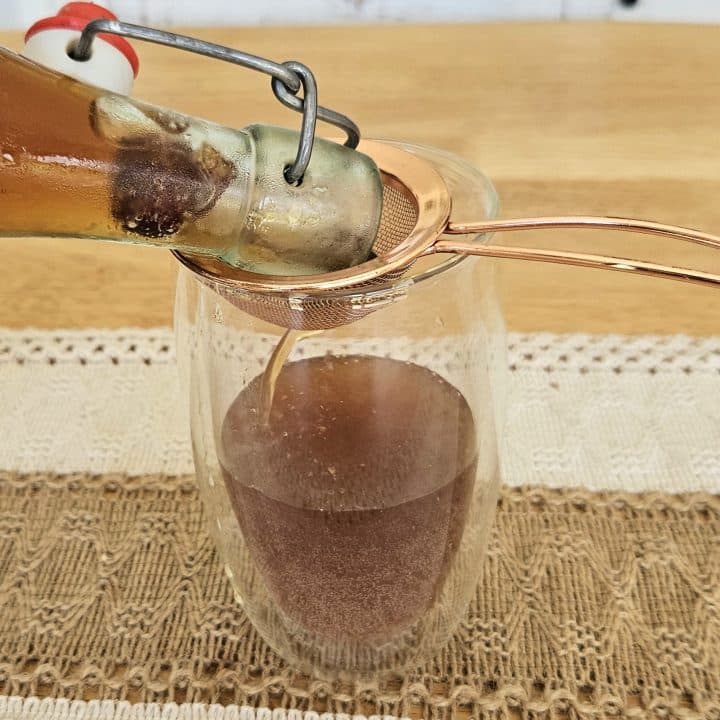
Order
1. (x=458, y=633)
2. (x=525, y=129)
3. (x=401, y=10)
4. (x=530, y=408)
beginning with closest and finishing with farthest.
Answer: 1. (x=458, y=633)
2. (x=530, y=408)
3. (x=525, y=129)
4. (x=401, y=10)

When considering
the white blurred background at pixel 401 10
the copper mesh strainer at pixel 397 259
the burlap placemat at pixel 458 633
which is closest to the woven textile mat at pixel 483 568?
the burlap placemat at pixel 458 633

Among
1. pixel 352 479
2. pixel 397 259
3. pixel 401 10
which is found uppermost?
pixel 397 259

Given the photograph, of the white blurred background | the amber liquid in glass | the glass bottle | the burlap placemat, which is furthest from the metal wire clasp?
the white blurred background

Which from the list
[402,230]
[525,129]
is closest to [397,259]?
[402,230]

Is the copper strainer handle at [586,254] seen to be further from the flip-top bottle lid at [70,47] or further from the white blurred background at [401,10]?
the white blurred background at [401,10]

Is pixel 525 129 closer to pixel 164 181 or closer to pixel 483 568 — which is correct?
pixel 483 568

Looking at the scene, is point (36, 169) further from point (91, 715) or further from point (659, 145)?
point (659, 145)
